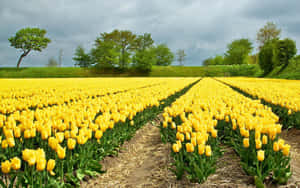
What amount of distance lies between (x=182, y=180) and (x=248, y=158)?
3.31 ft

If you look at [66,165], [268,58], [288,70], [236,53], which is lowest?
[66,165]

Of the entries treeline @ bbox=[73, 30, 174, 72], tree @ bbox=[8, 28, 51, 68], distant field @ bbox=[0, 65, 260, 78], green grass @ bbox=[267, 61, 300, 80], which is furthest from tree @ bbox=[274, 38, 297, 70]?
tree @ bbox=[8, 28, 51, 68]

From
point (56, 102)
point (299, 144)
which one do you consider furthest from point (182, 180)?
point (56, 102)

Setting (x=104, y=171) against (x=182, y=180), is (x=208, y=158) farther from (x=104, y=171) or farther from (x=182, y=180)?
(x=104, y=171)

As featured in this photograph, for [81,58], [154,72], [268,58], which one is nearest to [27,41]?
[81,58]

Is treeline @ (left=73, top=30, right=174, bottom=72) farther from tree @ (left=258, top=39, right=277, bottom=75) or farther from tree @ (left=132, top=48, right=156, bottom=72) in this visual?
tree @ (left=258, top=39, right=277, bottom=75)

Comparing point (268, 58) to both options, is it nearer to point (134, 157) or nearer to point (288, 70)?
point (288, 70)

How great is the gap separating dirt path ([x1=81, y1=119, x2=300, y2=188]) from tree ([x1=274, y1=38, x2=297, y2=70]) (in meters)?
44.9

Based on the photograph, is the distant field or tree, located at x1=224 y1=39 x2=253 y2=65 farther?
tree, located at x1=224 y1=39 x2=253 y2=65

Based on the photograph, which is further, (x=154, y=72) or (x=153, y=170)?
(x=154, y=72)

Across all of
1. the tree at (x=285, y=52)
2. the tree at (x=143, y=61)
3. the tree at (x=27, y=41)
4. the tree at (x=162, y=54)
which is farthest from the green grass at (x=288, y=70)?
the tree at (x=27, y=41)

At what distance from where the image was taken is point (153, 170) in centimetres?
343

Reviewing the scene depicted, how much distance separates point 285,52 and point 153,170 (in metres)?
48.6

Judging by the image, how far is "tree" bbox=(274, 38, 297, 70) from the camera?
42094 millimetres
